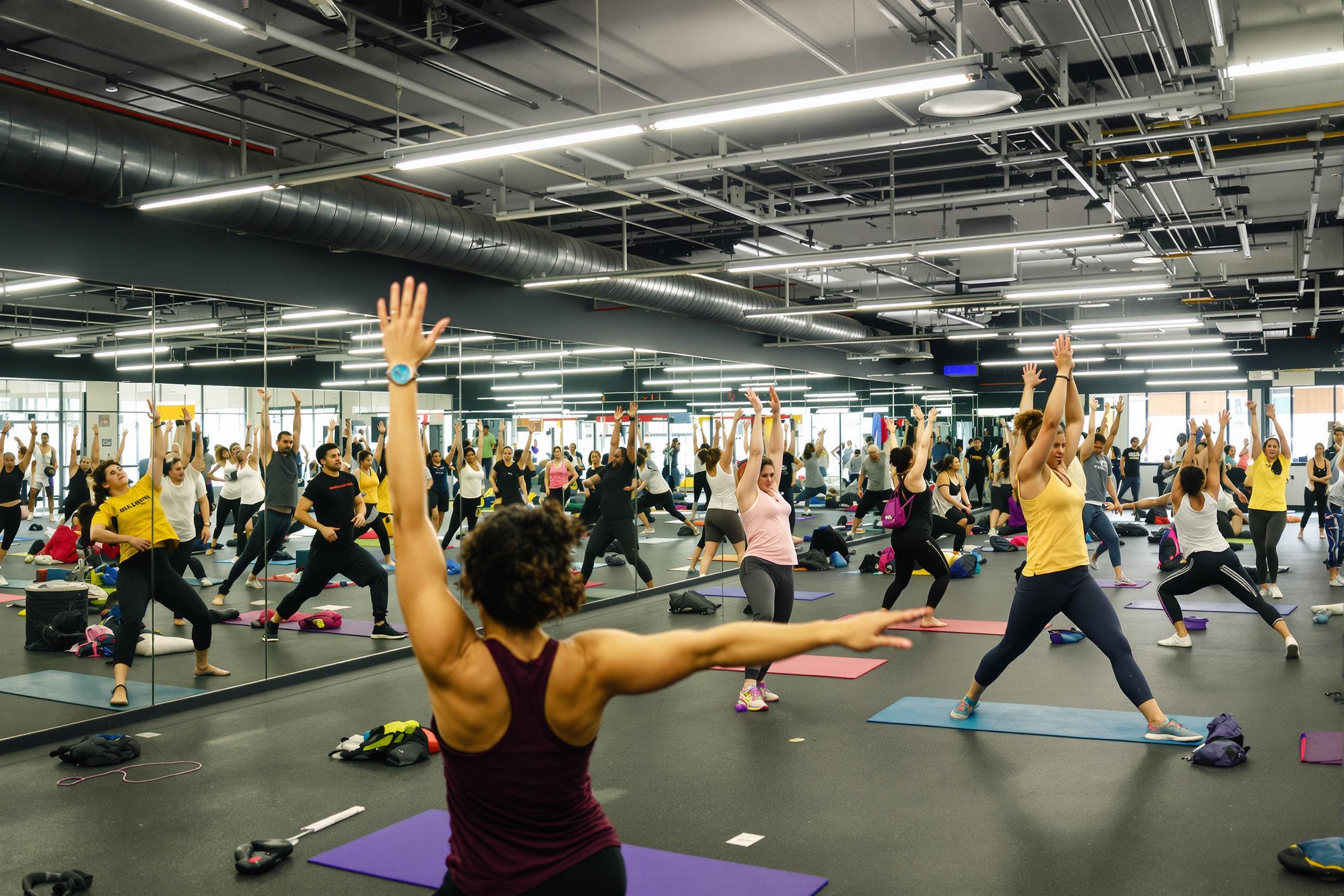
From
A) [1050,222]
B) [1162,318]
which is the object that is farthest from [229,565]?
[1162,318]

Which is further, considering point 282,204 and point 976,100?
point 282,204

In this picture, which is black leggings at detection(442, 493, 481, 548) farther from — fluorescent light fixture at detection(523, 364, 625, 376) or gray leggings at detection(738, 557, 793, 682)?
gray leggings at detection(738, 557, 793, 682)

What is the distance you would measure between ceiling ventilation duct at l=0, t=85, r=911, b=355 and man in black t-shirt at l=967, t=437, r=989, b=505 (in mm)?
10993

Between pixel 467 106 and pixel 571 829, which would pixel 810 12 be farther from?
pixel 571 829

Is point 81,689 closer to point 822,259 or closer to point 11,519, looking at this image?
point 11,519

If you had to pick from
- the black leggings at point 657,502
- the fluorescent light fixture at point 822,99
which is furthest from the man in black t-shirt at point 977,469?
the fluorescent light fixture at point 822,99

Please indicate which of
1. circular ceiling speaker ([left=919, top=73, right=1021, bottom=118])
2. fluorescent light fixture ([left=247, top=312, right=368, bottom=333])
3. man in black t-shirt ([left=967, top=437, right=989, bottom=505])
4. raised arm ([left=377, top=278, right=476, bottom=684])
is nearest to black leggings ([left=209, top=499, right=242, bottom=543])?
fluorescent light fixture ([left=247, top=312, right=368, bottom=333])

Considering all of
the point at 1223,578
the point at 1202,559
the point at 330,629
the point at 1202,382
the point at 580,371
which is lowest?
the point at 330,629

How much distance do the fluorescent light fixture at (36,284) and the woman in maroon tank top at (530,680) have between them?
5298 mm

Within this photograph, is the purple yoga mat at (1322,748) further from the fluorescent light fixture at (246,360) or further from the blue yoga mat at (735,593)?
the fluorescent light fixture at (246,360)

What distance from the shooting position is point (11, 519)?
6.32 m

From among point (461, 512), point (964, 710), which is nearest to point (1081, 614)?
point (964, 710)

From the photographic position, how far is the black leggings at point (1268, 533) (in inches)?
373

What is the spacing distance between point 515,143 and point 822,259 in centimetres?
391
